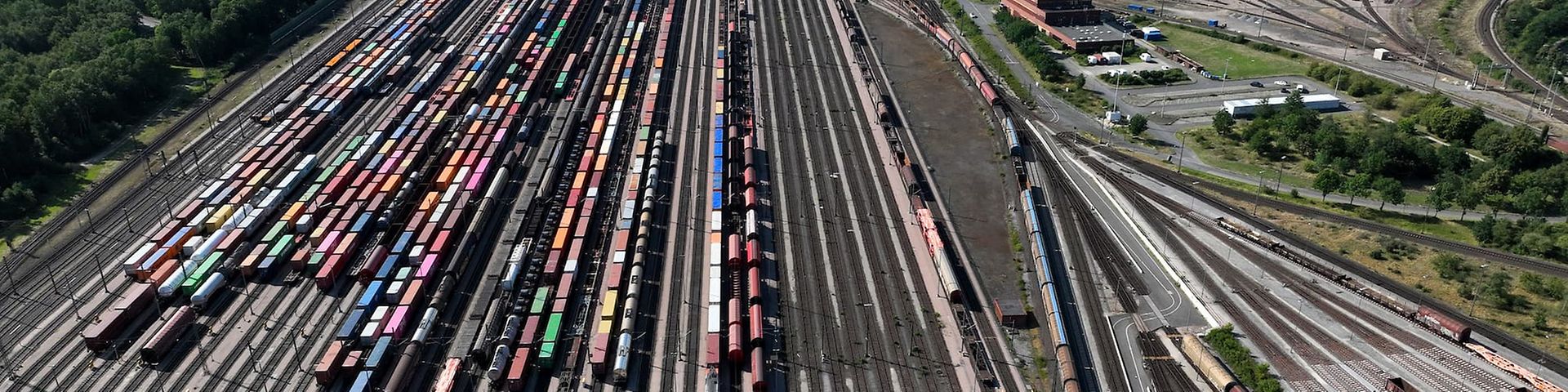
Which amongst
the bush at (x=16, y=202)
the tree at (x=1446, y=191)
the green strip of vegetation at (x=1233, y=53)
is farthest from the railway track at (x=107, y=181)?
the green strip of vegetation at (x=1233, y=53)

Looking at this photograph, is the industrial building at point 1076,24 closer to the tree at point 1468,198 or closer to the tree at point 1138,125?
the tree at point 1138,125

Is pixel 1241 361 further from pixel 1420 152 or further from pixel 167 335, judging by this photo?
pixel 167 335

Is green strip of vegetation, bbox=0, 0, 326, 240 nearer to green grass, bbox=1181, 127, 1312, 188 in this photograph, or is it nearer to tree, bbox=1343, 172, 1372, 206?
green grass, bbox=1181, 127, 1312, 188

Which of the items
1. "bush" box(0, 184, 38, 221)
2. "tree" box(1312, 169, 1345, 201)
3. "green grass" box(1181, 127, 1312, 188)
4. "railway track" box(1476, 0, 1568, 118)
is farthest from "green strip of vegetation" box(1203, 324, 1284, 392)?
"bush" box(0, 184, 38, 221)

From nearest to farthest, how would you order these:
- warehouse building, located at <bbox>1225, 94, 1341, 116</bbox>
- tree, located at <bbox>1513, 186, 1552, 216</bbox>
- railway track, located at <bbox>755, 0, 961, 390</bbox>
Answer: railway track, located at <bbox>755, 0, 961, 390</bbox> → tree, located at <bbox>1513, 186, 1552, 216</bbox> → warehouse building, located at <bbox>1225, 94, 1341, 116</bbox>

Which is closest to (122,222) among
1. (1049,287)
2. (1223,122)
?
(1049,287)
